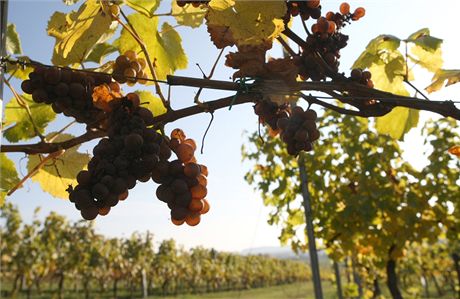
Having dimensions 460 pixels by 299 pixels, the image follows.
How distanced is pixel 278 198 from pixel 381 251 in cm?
202

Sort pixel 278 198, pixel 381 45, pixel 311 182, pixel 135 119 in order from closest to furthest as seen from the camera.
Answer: pixel 135 119 < pixel 381 45 < pixel 311 182 < pixel 278 198

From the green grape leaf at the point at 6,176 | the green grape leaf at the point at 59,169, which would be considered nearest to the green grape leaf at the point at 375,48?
the green grape leaf at the point at 59,169

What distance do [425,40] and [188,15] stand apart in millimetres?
935

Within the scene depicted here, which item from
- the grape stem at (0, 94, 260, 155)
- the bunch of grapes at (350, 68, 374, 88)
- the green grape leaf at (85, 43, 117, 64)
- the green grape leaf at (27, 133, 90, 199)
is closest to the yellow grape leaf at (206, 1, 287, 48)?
the grape stem at (0, 94, 260, 155)

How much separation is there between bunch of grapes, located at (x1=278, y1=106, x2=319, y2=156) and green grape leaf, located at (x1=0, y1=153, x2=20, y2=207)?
1.09 metres

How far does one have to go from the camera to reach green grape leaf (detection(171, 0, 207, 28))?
1494 mm

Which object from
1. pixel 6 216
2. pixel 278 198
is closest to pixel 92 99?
A: pixel 278 198

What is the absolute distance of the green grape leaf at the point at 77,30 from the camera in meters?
1.26

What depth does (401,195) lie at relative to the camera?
6270 millimetres

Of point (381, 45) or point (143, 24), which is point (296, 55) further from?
point (143, 24)

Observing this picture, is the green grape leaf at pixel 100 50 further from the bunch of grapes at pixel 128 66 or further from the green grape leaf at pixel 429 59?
the green grape leaf at pixel 429 59

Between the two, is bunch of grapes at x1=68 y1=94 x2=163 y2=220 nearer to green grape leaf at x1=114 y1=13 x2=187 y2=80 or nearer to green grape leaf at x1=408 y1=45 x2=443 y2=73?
green grape leaf at x1=114 y1=13 x2=187 y2=80

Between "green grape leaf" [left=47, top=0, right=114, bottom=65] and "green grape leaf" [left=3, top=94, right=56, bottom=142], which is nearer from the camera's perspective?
"green grape leaf" [left=47, top=0, right=114, bottom=65]

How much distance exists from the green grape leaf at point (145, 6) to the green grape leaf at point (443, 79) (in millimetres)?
1138
